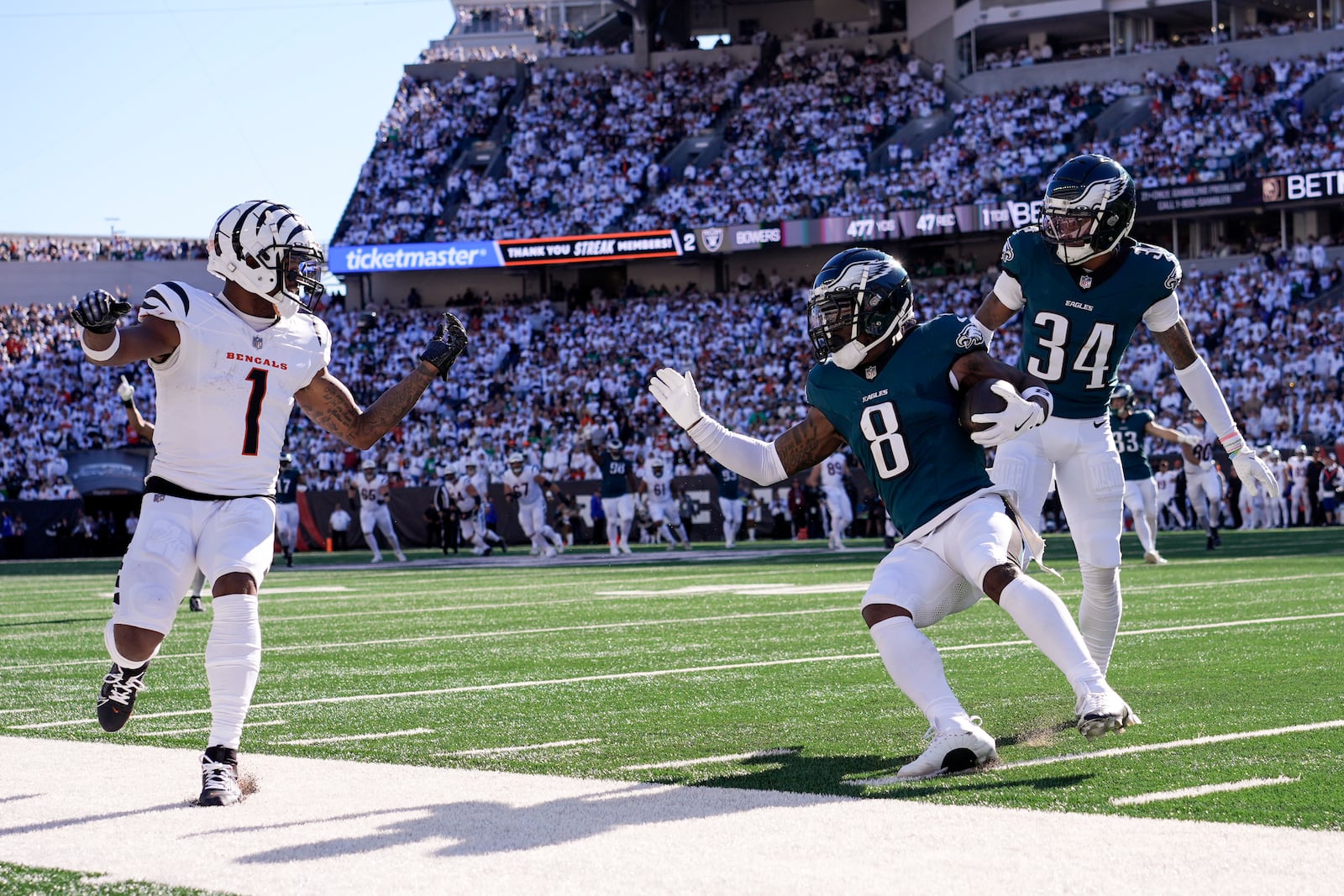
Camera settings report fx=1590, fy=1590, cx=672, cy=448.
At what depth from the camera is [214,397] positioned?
4.99m

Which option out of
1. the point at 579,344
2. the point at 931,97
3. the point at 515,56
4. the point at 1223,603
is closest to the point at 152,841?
the point at 1223,603

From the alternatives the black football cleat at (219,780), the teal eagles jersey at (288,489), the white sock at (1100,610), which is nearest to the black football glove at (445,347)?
→ the black football cleat at (219,780)

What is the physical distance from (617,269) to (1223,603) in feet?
113

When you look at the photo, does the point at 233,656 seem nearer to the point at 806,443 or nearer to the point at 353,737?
the point at 353,737

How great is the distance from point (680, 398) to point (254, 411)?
1.36 meters

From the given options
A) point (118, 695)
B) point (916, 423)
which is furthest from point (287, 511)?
point (916, 423)

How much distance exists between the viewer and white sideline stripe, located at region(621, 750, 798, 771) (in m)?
4.86

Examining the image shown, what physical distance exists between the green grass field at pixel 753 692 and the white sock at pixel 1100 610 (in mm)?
230

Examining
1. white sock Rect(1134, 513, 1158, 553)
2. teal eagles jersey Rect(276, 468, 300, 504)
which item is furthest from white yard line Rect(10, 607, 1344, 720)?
teal eagles jersey Rect(276, 468, 300, 504)

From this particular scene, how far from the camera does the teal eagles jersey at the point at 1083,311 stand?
19.9ft

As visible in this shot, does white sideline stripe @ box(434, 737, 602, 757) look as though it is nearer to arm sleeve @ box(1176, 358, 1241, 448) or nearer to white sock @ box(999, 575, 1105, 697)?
white sock @ box(999, 575, 1105, 697)

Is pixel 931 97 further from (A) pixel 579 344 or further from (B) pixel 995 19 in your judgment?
(A) pixel 579 344

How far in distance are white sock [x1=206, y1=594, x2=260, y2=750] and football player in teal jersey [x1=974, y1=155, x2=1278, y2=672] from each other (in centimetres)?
297

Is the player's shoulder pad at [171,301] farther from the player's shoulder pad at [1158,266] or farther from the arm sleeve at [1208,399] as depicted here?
the arm sleeve at [1208,399]
